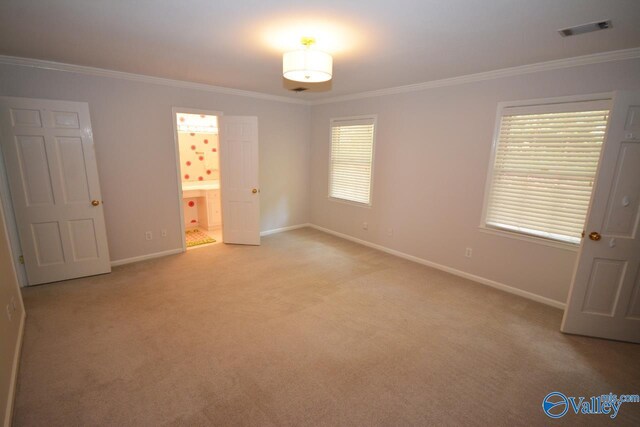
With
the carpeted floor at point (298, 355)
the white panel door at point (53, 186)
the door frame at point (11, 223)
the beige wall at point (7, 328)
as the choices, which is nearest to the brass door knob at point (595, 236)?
the carpeted floor at point (298, 355)

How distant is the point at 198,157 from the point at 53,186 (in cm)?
280

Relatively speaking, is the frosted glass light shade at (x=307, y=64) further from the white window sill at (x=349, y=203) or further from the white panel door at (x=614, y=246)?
the white window sill at (x=349, y=203)

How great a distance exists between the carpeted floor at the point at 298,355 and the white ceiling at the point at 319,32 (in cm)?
253

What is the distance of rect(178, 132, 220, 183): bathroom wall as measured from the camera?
575 cm

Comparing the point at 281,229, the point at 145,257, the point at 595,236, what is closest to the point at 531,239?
the point at 595,236

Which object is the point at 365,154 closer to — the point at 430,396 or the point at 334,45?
the point at 334,45

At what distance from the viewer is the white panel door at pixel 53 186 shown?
3111 millimetres

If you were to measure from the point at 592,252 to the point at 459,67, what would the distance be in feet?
7.29

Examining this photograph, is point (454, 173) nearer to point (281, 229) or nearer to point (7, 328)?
point (281, 229)

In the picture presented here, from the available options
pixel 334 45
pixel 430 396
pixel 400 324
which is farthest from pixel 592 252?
pixel 334 45

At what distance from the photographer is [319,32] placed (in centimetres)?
233

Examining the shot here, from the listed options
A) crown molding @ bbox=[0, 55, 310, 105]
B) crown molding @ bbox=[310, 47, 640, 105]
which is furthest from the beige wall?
crown molding @ bbox=[310, 47, 640, 105]

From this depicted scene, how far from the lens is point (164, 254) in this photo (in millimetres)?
4453

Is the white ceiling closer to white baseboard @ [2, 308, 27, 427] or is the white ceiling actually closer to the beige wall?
the beige wall
